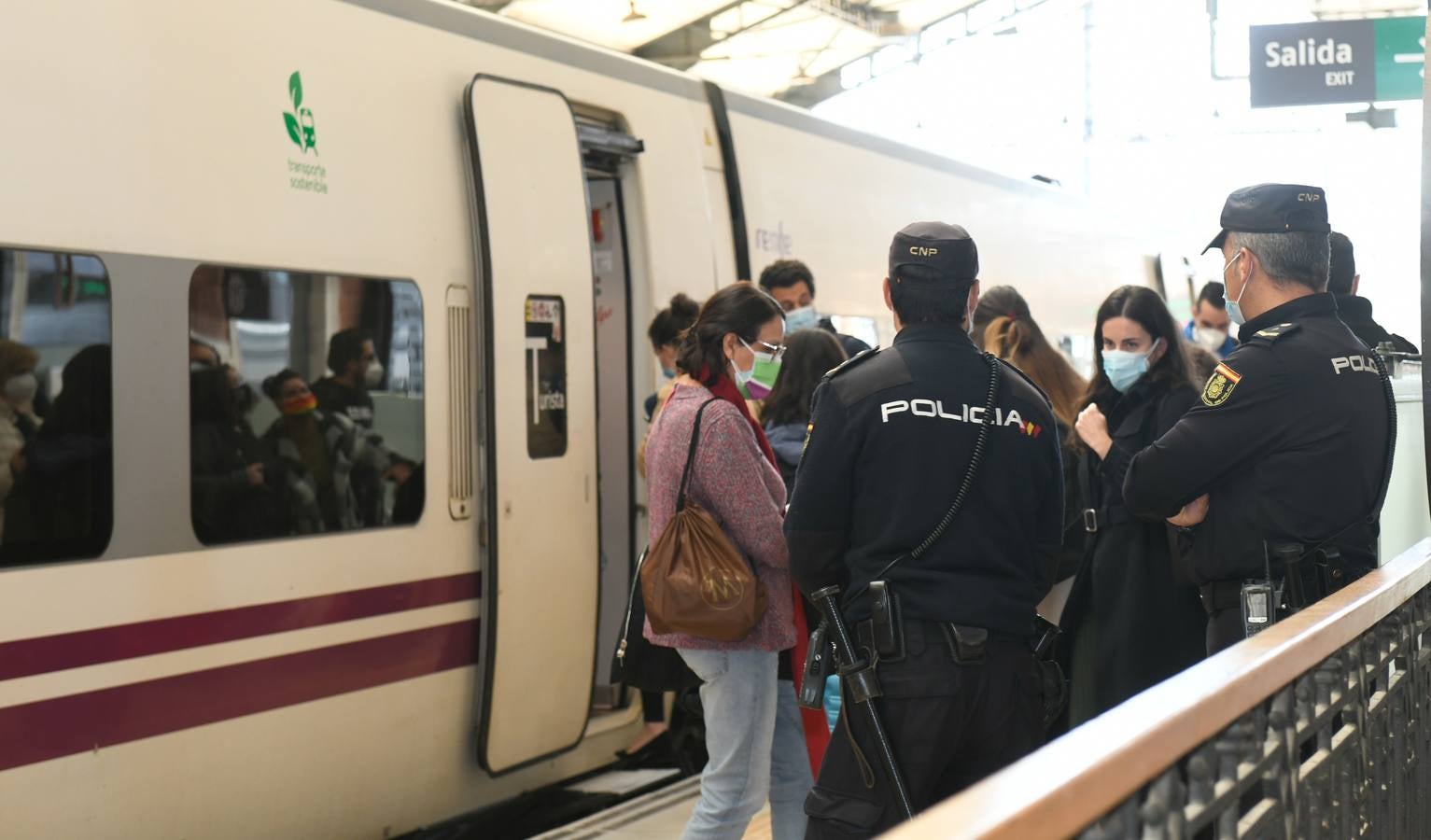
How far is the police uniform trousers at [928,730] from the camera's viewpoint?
10.6 feet

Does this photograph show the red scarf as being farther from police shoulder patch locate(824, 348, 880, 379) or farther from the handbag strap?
police shoulder patch locate(824, 348, 880, 379)

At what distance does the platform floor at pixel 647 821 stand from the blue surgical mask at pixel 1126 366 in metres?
2.06

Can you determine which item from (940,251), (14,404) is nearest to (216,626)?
(14,404)

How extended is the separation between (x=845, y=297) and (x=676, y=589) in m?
4.16

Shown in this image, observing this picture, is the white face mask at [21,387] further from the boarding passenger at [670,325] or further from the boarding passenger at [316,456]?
the boarding passenger at [670,325]

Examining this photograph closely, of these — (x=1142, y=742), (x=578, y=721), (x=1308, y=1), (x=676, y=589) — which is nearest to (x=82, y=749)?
(x=676, y=589)

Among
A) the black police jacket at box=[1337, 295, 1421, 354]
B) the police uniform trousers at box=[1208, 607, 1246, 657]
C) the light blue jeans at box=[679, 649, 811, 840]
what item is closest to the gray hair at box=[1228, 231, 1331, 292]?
the police uniform trousers at box=[1208, 607, 1246, 657]

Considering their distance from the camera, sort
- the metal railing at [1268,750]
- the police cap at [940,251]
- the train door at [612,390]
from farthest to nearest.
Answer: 1. the train door at [612,390]
2. the police cap at [940,251]
3. the metal railing at [1268,750]

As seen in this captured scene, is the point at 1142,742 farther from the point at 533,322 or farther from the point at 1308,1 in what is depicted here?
the point at 1308,1

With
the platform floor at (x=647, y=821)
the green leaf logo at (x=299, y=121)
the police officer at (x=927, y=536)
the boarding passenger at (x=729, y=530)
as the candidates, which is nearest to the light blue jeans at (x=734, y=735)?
the boarding passenger at (x=729, y=530)

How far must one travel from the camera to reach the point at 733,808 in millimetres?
4203

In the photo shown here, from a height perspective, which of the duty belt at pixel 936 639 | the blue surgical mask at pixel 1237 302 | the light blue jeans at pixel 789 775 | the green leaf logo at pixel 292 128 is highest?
the green leaf logo at pixel 292 128

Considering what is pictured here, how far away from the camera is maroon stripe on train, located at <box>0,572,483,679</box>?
3.81 meters

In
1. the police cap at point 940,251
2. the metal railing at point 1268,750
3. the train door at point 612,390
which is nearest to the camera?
the metal railing at point 1268,750
